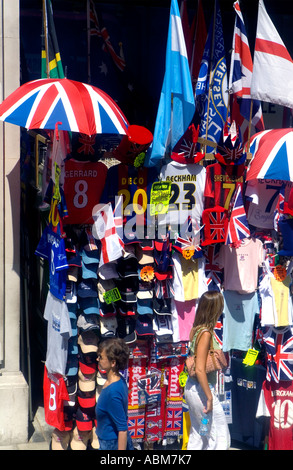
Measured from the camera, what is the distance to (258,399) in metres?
6.56

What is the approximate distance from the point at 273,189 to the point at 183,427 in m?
2.48

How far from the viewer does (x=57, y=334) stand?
5703 millimetres

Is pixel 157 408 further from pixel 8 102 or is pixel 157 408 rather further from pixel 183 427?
pixel 8 102

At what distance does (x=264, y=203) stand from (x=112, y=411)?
2.64 meters

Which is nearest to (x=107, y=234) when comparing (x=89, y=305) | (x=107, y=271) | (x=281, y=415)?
(x=107, y=271)

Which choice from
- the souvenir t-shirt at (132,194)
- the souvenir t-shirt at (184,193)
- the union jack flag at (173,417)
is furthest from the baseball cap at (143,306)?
the union jack flag at (173,417)

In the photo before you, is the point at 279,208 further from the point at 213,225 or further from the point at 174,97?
the point at 174,97

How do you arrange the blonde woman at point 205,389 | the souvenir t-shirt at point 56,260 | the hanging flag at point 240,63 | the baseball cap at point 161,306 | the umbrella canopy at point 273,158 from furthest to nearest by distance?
the hanging flag at point 240,63 < the baseball cap at point 161,306 < the umbrella canopy at point 273,158 < the souvenir t-shirt at point 56,260 < the blonde woman at point 205,389

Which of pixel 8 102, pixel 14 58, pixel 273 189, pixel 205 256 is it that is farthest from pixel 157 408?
pixel 14 58

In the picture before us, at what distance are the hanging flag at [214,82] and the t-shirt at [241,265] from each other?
1279 mm

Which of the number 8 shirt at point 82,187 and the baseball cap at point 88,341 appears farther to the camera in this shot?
the baseball cap at point 88,341

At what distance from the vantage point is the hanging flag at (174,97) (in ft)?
18.6

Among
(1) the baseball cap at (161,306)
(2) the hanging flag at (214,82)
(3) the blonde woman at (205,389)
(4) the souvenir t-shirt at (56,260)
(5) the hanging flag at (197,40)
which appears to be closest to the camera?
(3) the blonde woman at (205,389)

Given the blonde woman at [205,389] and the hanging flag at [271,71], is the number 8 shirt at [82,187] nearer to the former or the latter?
the blonde woman at [205,389]
